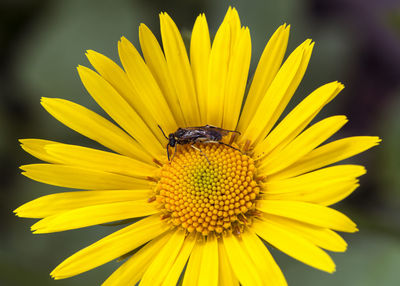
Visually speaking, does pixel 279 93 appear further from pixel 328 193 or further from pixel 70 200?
pixel 70 200


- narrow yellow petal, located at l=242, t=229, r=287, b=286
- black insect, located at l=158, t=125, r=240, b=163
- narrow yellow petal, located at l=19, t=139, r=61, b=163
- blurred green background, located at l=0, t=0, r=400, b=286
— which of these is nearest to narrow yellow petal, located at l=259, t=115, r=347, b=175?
black insect, located at l=158, t=125, r=240, b=163

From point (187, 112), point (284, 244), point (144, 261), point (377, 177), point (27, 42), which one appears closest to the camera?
point (284, 244)

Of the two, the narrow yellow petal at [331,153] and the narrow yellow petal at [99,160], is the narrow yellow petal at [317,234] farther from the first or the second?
the narrow yellow petal at [99,160]

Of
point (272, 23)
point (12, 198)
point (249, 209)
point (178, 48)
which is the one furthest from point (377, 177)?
point (12, 198)

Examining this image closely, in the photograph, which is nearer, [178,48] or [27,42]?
[178,48]

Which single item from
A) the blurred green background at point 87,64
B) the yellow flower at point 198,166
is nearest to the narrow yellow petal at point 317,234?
the yellow flower at point 198,166

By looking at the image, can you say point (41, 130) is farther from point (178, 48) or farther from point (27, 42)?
point (178, 48)

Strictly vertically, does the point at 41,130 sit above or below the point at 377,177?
above
